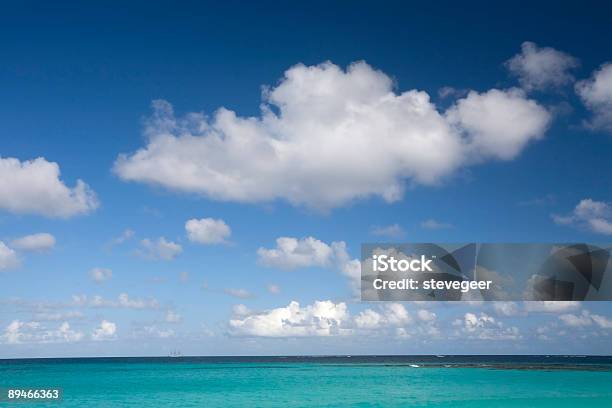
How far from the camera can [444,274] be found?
112 ft

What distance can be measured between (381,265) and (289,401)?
79.2 ft

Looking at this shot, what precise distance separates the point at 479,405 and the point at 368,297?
21974 millimetres

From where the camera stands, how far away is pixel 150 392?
67.5 m

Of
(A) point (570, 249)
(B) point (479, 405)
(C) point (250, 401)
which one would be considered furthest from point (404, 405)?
(A) point (570, 249)

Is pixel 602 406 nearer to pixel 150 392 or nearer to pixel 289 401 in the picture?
pixel 289 401

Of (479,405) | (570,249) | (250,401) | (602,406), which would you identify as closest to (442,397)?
(479,405)

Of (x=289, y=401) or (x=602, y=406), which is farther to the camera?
(x=289, y=401)

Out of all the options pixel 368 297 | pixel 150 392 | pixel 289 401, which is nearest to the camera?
pixel 368 297

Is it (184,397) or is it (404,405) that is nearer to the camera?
(404,405)

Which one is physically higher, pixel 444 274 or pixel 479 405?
pixel 444 274

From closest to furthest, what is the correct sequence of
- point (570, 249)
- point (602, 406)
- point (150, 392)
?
point (570, 249)
point (602, 406)
point (150, 392)

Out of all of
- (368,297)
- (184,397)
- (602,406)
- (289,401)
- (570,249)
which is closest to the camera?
(368,297)

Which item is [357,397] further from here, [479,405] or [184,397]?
[184,397]

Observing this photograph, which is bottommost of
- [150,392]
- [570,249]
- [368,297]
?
[150,392]
